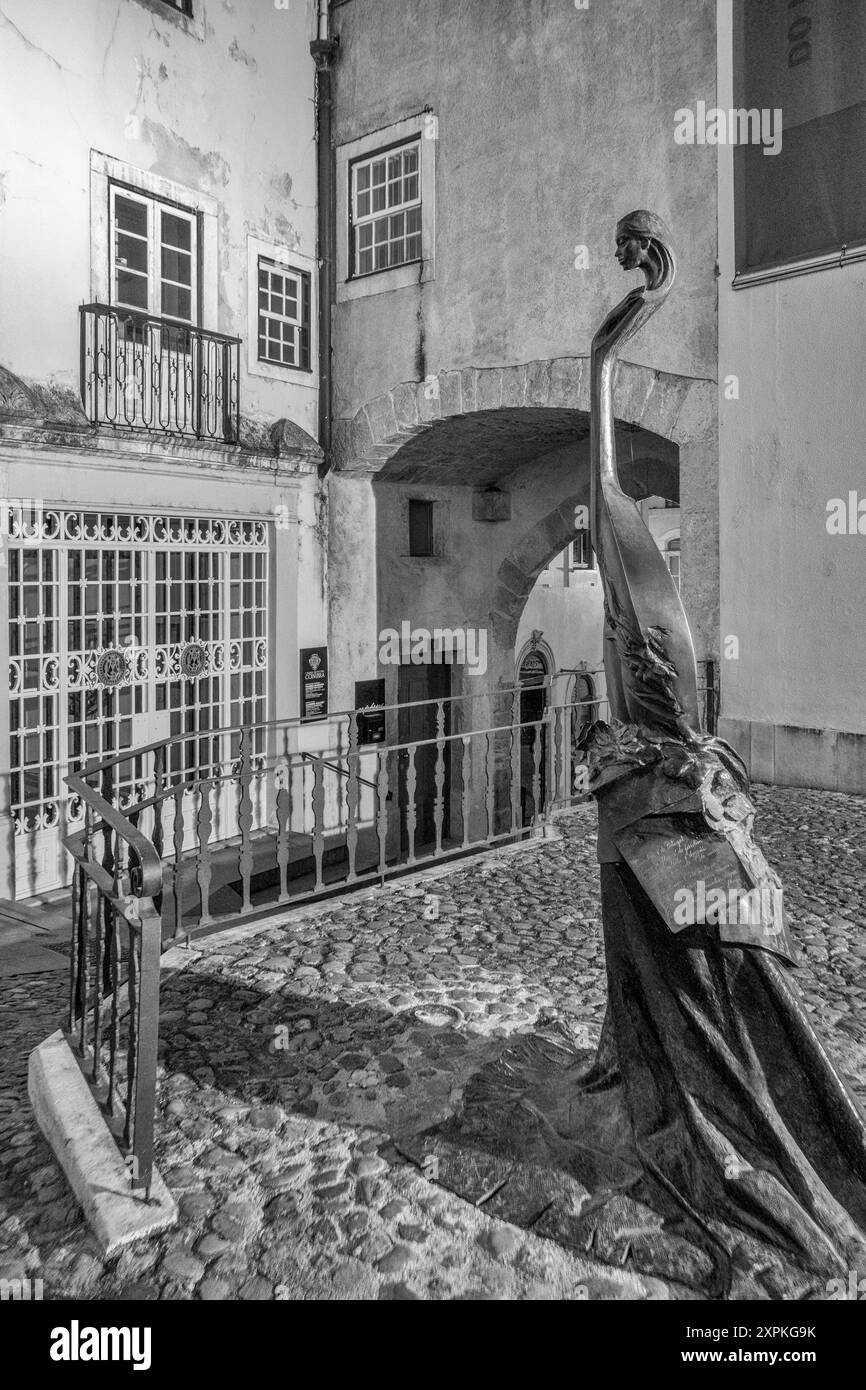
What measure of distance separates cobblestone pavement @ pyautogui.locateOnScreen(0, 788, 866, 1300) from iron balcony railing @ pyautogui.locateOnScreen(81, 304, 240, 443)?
5494 millimetres

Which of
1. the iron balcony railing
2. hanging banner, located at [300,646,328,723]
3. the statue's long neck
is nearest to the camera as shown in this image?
the statue's long neck

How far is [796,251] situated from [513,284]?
2.82 meters

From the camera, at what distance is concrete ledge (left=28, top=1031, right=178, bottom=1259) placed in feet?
10.2

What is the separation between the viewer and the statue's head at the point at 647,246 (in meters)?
3.11

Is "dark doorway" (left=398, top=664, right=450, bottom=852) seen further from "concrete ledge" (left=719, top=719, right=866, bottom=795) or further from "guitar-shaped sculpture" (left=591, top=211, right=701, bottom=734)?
"guitar-shaped sculpture" (left=591, top=211, right=701, bottom=734)

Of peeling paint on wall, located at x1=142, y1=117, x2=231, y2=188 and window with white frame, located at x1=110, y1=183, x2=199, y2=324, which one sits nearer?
window with white frame, located at x1=110, y1=183, x2=199, y2=324

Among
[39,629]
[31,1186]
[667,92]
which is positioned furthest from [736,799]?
[667,92]

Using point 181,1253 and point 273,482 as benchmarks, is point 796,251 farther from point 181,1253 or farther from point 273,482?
point 181,1253

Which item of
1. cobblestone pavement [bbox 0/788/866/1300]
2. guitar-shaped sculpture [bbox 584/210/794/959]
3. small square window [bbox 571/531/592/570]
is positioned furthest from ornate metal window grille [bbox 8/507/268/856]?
small square window [bbox 571/531/592/570]

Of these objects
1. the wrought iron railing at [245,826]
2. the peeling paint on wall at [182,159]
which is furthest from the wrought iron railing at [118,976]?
the peeling paint on wall at [182,159]

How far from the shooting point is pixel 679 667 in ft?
9.82

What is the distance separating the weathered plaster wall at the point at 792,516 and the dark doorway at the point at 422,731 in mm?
4888

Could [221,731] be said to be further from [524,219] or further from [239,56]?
[239,56]

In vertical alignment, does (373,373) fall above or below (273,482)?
above
